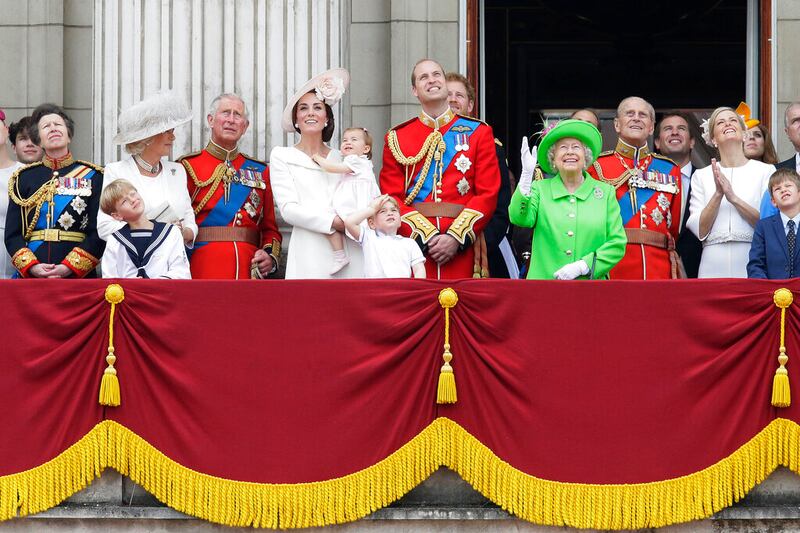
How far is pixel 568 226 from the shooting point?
10156 millimetres

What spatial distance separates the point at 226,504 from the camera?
930cm

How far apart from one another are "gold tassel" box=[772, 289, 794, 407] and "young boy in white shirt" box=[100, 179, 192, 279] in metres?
3.27

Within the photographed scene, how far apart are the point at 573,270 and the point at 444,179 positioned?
1.07 m

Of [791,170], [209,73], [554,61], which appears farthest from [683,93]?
[791,170]

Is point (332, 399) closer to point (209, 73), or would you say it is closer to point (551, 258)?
point (551, 258)

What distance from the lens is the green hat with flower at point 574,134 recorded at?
33.8 feet

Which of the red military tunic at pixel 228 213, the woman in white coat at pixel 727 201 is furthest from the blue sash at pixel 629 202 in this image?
the red military tunic at pixel 228 213

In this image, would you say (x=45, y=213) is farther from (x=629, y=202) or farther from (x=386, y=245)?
(x=629, y=202)

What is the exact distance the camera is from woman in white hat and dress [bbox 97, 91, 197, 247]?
1051cm

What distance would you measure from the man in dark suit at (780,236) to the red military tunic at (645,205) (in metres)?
0.74

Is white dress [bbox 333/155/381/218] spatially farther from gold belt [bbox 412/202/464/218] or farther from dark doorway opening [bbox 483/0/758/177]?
dark doorway opening [bbox 483/0/758/177]

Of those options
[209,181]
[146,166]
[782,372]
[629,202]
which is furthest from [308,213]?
[782,372]

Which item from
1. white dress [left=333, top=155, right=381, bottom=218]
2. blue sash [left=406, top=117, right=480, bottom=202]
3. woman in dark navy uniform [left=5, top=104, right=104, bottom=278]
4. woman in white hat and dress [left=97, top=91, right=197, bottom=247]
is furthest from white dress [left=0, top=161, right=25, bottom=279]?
blue sash [left=406, top=117, right=480, bottom=202]

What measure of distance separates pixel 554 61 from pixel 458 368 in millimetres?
8738
